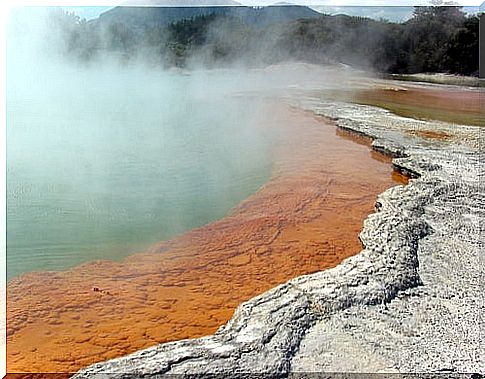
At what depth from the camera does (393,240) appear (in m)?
2.81

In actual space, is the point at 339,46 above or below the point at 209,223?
above

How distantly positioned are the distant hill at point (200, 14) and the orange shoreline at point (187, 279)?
15.3 metres

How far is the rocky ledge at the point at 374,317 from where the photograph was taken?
1839 mm

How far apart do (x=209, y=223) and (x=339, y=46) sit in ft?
53.3

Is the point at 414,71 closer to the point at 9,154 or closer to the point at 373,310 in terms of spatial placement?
the point at 9,154

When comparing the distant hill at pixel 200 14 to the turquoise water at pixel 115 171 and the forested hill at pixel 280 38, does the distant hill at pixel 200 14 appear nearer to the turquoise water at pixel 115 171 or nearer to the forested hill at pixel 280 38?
the forested hill at pixel 280 38

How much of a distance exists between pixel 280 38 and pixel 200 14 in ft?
10.4

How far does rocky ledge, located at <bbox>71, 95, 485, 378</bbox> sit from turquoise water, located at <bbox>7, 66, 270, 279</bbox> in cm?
115

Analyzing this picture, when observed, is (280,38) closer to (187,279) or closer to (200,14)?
(200,14)

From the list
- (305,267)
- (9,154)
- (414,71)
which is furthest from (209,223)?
(414,71)

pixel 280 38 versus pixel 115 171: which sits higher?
pixel 280 38

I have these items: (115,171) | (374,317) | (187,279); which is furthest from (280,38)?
(374,317)

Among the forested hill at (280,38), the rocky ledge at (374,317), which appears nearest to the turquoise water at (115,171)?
the rocky ledge at (374,317)

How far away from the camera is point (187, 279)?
8.89 feet
